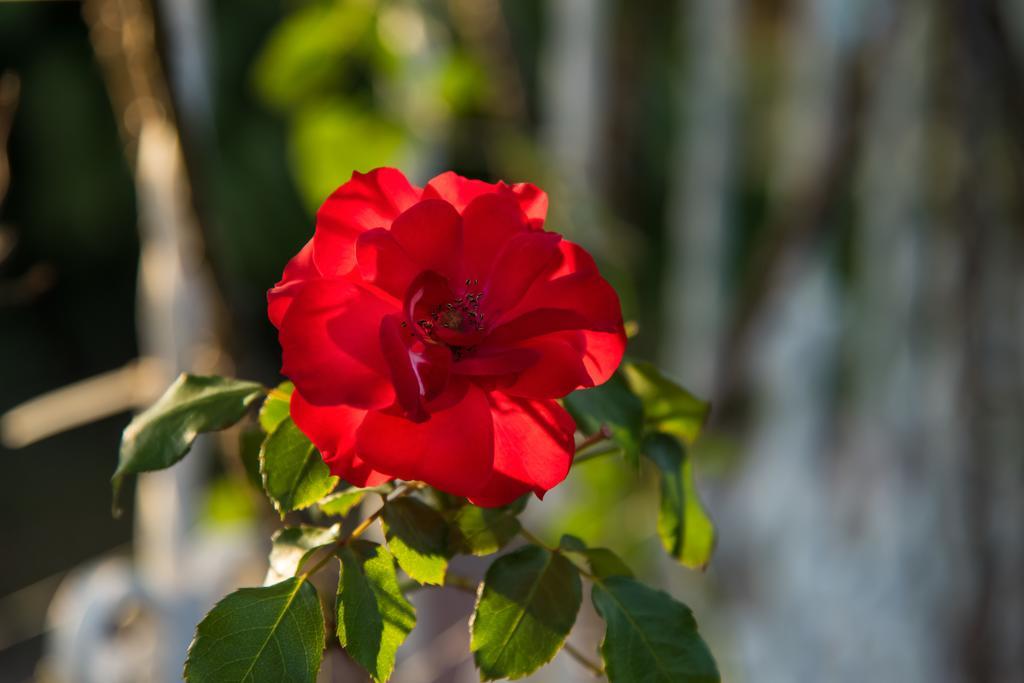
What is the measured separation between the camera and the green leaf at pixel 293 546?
227 mm

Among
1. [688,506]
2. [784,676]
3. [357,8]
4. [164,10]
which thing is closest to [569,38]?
[357,8]

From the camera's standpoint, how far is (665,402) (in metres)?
0.29

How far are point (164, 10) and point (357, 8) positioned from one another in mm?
331

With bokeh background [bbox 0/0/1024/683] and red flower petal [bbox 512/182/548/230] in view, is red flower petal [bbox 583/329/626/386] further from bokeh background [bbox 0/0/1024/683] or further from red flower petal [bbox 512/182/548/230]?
bokeh background [bbox 0/0/1024/683]

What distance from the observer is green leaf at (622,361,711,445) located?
0.29m

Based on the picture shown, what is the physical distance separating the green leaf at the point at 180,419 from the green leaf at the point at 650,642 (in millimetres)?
103

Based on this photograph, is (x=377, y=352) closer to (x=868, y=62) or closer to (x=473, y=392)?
(x=473, y=392)

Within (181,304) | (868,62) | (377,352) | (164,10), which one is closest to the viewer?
(377,352)

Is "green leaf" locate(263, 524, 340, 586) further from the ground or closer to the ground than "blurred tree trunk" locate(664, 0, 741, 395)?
further from the ground

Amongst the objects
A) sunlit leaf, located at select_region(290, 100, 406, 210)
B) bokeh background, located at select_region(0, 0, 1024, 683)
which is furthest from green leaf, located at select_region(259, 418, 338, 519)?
sunlit leaf, located at select_region(290, 100, 406, 210)

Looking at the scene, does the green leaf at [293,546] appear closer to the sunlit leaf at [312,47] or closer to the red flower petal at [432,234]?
the red flower petal at [432,234]

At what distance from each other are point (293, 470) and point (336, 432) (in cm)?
3

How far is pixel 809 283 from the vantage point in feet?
3.67

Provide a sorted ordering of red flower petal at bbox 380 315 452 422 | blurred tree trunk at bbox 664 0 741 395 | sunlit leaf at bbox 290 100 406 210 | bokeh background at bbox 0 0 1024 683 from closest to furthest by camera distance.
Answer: red flower petal at bbox 380 315 452 422, bokeh background at bbox 0 0 1024 683, sunlit leaf at bbox 290 100 406 210, blurred tree trunk at bbox 664 0 741 395
